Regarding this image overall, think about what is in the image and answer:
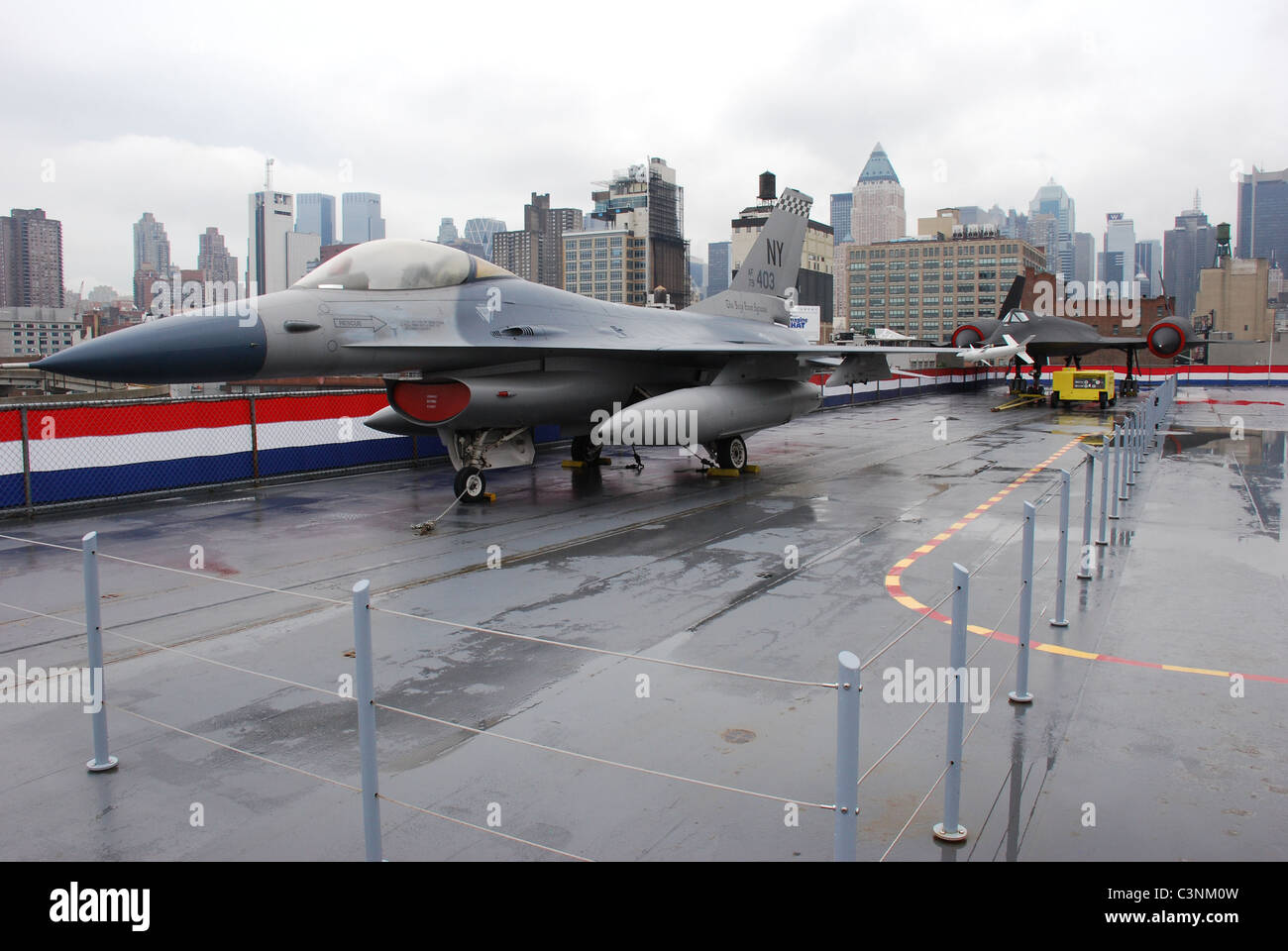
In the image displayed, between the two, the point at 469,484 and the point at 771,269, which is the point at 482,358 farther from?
the point at 771,269

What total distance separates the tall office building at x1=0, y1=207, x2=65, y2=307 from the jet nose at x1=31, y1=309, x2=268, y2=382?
3863 inches

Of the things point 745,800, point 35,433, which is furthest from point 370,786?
point 35,433

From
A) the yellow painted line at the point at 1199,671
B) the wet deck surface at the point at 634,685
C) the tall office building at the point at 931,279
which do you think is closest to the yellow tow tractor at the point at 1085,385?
the wet deck surface at the point at 634,685

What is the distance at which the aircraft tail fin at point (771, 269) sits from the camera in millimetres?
21266

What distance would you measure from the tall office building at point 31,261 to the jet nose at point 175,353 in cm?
9813

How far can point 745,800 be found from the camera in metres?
5.12

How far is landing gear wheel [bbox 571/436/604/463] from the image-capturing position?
19312mm

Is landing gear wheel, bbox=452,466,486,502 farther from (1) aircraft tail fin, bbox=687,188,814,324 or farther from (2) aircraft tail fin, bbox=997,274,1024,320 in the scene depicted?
(2) aircraft tail fin, bbox=997,274,1024,320

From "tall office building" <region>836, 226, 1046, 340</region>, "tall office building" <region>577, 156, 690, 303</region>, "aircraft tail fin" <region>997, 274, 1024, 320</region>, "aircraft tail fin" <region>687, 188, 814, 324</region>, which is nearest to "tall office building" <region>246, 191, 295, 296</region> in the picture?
"aircraft tail fin" <region>687, 188, 814, 324</region>

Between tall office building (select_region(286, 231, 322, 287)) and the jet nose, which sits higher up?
tall office building (select_region(286, 231, 322, 287))

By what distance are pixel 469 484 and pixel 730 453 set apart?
5968 millimetres

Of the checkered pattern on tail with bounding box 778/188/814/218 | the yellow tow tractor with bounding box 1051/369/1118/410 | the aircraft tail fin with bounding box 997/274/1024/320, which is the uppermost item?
the aircraft tail fin with bounding box 997/274/1024/320

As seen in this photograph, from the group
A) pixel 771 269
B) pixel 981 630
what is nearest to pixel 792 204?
pixel 771 269

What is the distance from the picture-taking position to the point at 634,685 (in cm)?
694
